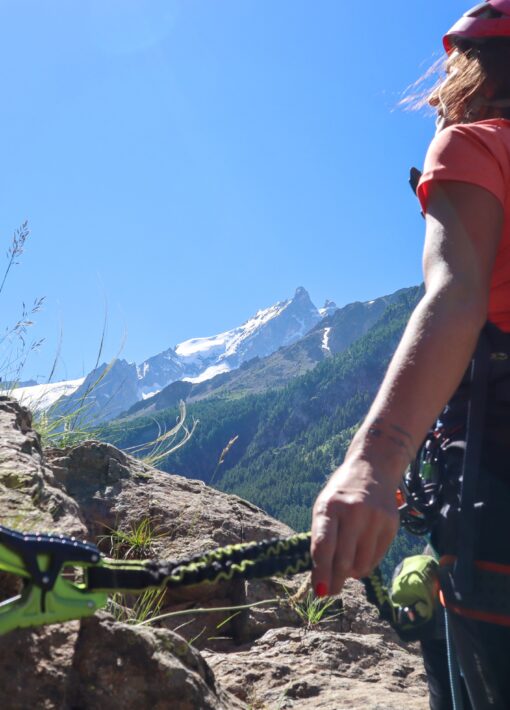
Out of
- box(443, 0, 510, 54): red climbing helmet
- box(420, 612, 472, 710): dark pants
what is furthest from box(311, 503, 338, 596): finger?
box(443, 0, 510, 54): red climbing helmet

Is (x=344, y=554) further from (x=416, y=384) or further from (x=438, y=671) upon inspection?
(x=438, y=671)

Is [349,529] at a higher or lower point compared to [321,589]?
higher

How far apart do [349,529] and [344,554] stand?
5 centimetres

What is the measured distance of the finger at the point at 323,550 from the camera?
1293 millimetres

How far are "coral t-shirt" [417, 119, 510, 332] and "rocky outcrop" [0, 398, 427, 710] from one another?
56.7 inches

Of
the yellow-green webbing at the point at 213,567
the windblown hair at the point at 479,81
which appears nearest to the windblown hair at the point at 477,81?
the windblown hair at the point at 479,81

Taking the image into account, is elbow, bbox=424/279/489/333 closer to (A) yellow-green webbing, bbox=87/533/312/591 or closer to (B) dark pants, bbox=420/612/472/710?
(A) yellow-green webbing, bbox=87/533/312/591

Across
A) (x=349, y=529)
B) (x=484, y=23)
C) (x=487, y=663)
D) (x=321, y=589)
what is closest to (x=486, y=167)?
(x=484, y=23)

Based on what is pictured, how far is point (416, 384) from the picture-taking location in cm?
149

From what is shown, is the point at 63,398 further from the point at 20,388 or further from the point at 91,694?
the point at 91,694

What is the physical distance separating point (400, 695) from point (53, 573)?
2.48 m

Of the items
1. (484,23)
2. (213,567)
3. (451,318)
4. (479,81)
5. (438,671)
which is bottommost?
(438,671)

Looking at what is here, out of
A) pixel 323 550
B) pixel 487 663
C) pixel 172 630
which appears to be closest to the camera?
pixel 323 550

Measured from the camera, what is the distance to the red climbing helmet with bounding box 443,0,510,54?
2051 mm
